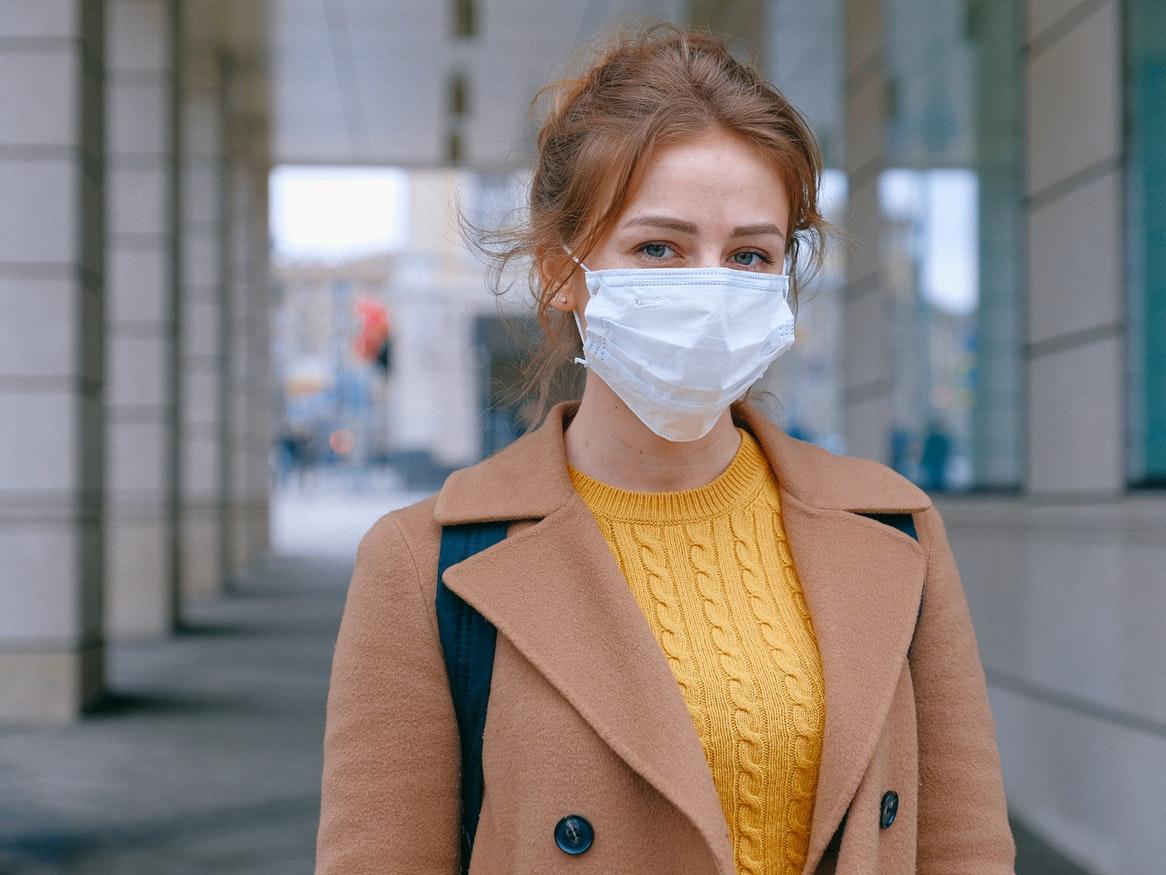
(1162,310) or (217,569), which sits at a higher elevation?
(1162,310)

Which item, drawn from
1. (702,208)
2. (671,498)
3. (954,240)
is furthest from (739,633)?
(954,240)

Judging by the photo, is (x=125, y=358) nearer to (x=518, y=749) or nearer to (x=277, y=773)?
(x=277, y=773)

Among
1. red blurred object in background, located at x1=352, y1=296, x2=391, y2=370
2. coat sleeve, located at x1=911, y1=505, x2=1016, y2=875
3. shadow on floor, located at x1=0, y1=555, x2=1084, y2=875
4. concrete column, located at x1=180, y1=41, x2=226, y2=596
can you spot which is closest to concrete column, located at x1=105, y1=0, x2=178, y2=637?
shadow on floor, located at x1=0, y1=555, x2=1084, y2=875

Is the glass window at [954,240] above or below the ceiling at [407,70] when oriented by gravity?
below

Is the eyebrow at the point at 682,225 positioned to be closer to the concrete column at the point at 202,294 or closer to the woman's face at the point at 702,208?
the woman's face at the point at 702,208

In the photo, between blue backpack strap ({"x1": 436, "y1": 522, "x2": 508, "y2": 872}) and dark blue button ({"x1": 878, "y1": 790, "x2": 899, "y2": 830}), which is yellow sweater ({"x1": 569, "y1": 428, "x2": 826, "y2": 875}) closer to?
dark blue button ({"x1": 878, "y1": 790, "x2": 899, "y2": 830})

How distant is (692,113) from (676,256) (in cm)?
19

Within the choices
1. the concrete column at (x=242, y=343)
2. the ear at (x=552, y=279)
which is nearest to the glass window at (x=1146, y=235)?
the ear at (x=552, y=279)

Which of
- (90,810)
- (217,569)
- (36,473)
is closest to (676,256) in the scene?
(90,810)

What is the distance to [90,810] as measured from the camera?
5352mm

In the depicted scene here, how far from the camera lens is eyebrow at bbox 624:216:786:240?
1.76 metres

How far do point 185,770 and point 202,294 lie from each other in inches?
331

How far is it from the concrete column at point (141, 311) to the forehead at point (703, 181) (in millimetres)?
9267

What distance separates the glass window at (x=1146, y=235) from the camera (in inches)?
177
